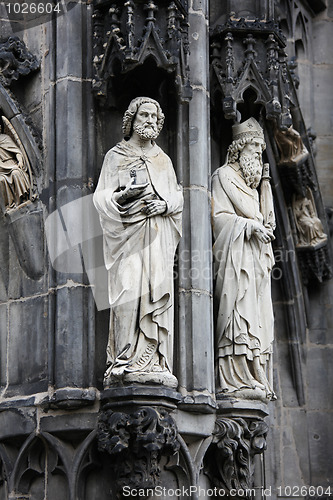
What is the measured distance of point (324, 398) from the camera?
53.8ft

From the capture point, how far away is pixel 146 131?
45.3ft

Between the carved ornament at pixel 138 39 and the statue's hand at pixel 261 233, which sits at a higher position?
Answer: the carved ornament at pixel 138 39

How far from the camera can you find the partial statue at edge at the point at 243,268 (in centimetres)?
1402

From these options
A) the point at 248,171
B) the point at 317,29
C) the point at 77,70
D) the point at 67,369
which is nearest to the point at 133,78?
the point at 77,70

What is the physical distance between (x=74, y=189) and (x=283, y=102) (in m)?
2.32

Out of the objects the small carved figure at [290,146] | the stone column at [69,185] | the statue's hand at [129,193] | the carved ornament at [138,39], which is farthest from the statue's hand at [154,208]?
the small carved figure at [290,146]

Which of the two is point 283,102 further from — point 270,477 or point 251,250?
point 270,477

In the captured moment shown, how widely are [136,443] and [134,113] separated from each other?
296cm

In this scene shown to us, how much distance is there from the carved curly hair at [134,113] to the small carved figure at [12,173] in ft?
3.29

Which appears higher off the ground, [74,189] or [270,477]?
[74,189]

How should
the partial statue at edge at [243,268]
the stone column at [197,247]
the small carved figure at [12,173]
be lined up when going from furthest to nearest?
the small carved figure at [12,173], the partial statue at edge at [243,268], the stone column at [197,247]

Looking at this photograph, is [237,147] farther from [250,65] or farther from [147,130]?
[147,130]

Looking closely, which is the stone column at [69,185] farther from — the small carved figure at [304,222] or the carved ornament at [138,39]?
the small carved figure at [304,222]

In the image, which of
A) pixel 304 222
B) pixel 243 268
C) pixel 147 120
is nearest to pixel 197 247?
pixel 243 268
